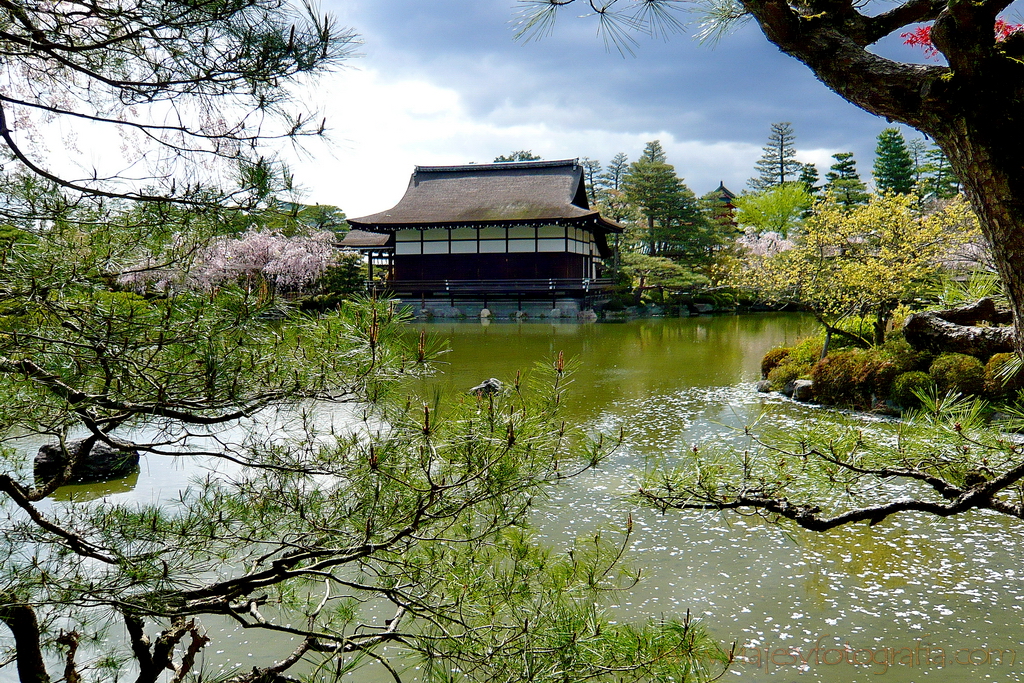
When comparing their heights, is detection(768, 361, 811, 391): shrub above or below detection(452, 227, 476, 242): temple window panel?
below

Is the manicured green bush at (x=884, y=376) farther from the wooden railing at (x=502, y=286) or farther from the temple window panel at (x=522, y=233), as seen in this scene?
the temple window panel at (x=522, y=233)

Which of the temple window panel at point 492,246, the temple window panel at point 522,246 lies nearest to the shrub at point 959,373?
the temple window panel at point 522,246

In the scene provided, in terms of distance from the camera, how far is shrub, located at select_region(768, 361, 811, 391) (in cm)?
830

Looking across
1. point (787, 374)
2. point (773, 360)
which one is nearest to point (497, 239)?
point (773, 360)

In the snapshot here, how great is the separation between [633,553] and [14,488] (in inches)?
117

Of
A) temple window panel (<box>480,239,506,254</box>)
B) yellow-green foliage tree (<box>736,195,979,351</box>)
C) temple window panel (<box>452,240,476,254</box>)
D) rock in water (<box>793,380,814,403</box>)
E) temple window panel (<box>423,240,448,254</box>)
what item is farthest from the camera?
temple window panel (<box>423,240,448,254</box>)

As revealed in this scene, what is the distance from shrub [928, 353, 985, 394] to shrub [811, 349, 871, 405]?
0.73m

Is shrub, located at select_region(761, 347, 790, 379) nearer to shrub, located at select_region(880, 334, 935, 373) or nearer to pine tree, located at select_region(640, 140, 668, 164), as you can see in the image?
shrub, located at select_region(880, 334, 935, 373)

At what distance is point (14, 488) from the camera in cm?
139

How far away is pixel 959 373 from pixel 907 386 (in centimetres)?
47

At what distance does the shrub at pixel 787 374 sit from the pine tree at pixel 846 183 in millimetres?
18367

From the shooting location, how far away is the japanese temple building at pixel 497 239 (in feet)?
64.6

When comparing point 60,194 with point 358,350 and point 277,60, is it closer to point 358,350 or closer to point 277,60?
point 277,60

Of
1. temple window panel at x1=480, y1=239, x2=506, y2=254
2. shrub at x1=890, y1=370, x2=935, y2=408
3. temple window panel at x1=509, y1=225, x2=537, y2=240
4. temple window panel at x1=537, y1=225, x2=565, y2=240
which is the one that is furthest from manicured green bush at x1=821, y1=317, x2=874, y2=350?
temple window panel at x1=480, y1=239, x2=506, y2=254
